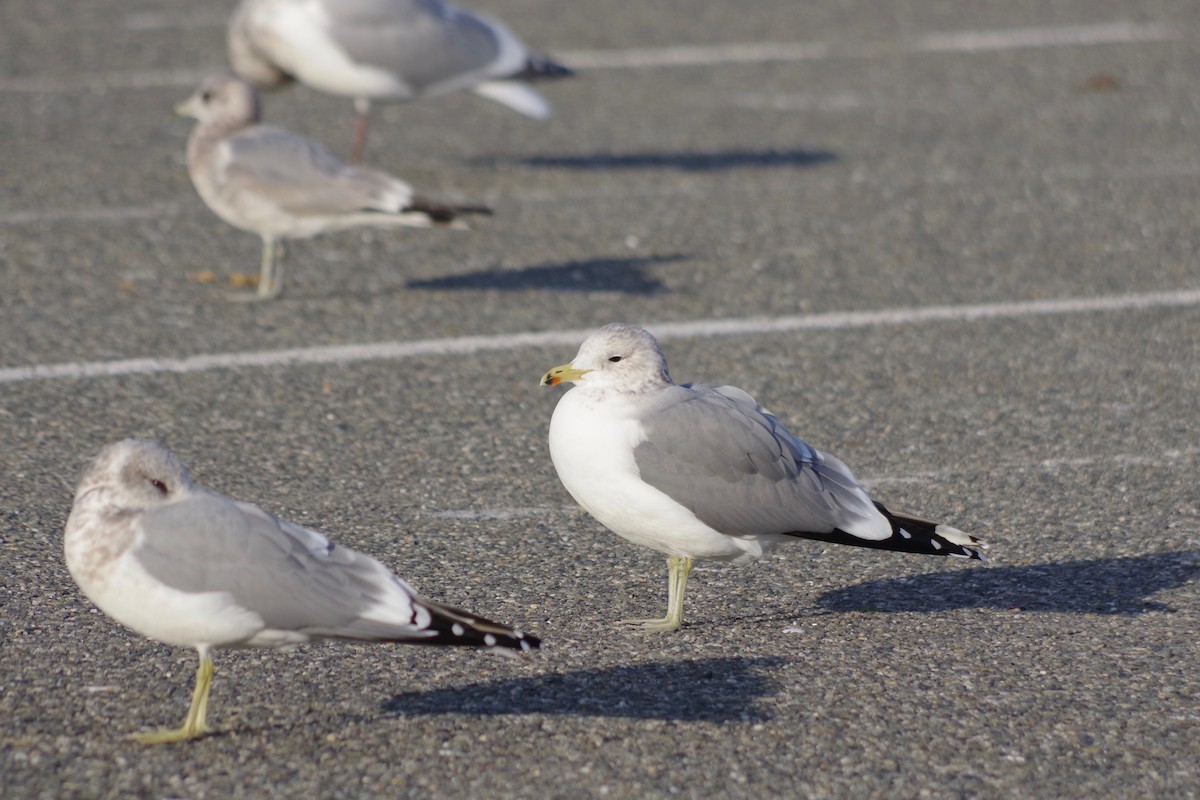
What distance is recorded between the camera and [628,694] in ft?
13.3

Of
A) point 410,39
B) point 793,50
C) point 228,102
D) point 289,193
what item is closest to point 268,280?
point 289,193

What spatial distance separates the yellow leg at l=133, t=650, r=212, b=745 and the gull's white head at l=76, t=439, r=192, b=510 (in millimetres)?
376

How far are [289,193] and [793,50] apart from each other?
720 cm

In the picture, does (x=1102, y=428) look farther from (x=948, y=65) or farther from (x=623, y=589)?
(x=948, y=65)

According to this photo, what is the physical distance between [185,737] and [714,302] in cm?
456

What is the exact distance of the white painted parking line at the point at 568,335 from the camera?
6.69 meters

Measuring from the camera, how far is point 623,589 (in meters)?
4.82

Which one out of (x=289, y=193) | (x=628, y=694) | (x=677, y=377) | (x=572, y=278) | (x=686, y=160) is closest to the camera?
(x=628, y=694)

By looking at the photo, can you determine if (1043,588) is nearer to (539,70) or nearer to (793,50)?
(539,70)

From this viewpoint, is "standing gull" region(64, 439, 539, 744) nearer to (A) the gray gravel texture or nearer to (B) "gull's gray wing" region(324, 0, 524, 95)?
(A) the gray gravel texture

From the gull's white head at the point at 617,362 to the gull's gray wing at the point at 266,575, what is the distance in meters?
1.01

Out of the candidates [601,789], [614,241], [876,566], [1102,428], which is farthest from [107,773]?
[614,241]

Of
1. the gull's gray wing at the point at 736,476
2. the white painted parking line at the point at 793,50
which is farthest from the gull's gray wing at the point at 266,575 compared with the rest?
the white painted parking line at the point at 793,50

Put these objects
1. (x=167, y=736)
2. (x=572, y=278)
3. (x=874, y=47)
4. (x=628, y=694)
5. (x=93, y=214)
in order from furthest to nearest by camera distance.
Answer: (x=874, y=47), (x=93, y=214), (x=572, y=278), (x=628, y=694), (x=167, y=736)
